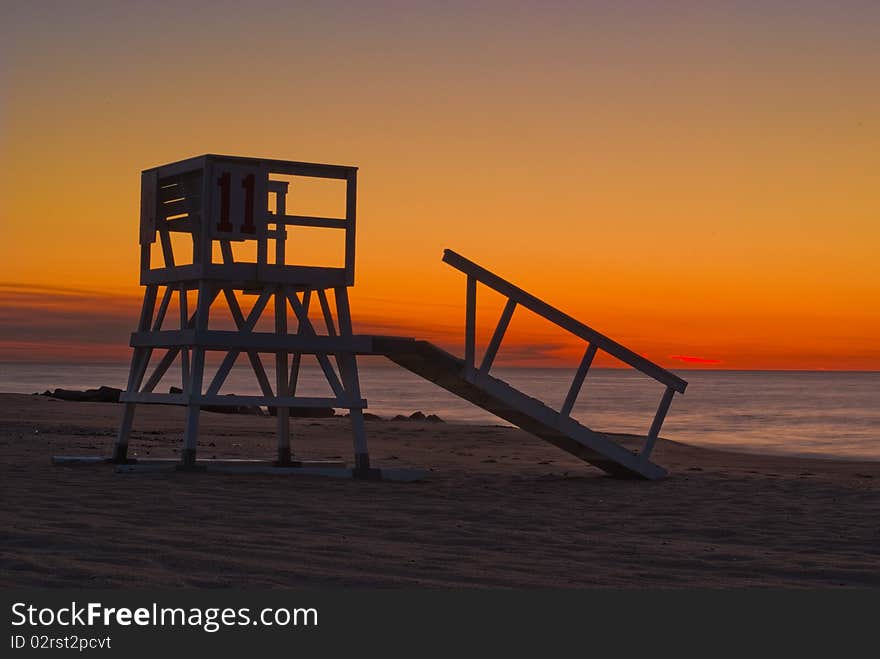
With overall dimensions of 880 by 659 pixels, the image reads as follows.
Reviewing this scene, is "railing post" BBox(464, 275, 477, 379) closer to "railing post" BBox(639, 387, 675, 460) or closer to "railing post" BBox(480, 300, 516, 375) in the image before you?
"railing post" BBox(480, 300, 516, 375)

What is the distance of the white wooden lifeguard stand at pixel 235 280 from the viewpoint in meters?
12.8

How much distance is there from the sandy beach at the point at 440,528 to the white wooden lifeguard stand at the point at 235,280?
98cm

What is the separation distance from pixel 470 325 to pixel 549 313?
2.88 ft

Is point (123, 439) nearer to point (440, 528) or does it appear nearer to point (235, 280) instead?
point (235, 280)

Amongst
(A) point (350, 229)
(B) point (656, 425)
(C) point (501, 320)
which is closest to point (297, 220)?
(A) point (350, 229)

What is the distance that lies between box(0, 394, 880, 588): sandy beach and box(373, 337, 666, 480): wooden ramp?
1.07ft

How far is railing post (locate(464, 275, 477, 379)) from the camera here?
528 inches

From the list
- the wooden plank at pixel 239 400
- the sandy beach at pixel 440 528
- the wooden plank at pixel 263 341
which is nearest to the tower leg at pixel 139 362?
the wooden plank at pixel 239 400

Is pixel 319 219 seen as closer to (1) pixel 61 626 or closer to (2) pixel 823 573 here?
(2) pixel 823 573

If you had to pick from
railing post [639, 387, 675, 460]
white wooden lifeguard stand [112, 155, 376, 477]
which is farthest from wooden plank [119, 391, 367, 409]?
railing post [639, 387, 675, 460]

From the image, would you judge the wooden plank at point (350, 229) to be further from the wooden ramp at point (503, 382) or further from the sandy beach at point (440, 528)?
the sandy beach at point (440, 528)

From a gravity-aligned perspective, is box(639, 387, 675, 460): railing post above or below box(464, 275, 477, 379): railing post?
Result: below

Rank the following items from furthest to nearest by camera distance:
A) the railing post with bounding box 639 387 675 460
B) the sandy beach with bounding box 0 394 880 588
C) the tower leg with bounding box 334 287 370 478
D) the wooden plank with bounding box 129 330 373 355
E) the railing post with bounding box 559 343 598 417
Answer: the railing post with bounding box 639 387 675 460
the railing post with bounding box 559 343 598 417
the tower leg with bounding box 334 287 370 478
the wooden plank with bounding box 129 330 373 355
the sandy beach with bounding box 0 394 880 588

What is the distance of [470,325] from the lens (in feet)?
44.8
